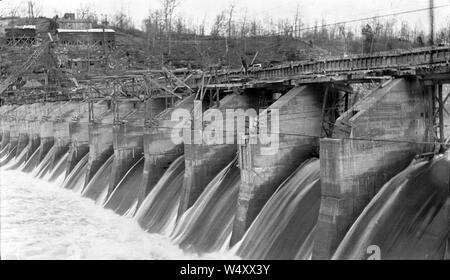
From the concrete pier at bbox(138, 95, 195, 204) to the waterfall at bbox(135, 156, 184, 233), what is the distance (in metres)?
0.29

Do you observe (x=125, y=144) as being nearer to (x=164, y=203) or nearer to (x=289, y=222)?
(x=164, y=203)

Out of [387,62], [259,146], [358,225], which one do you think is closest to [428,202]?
[358,225]

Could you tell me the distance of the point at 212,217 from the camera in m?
17.0

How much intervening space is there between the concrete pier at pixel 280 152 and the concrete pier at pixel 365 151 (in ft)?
9.62

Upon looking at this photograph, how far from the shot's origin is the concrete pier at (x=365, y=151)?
1250 cm

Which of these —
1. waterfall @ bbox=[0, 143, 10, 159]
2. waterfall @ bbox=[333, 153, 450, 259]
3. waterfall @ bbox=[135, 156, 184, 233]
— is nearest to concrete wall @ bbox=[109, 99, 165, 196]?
waterfall @ bbox=[135, 156, 184, 233]

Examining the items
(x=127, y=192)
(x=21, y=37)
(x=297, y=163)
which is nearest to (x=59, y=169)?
(x=21, y=37)

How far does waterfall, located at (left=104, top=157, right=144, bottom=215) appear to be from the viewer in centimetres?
2197

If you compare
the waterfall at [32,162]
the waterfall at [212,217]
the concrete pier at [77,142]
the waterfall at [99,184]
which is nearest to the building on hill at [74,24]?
the waterfall at [32,162]

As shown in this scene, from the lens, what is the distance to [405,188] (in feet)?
41.0

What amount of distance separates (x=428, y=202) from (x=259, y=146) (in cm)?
532

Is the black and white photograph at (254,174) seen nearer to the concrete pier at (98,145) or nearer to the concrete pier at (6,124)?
the concrete pier at (98,145)

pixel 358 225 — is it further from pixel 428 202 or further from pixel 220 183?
pixel 220 183
